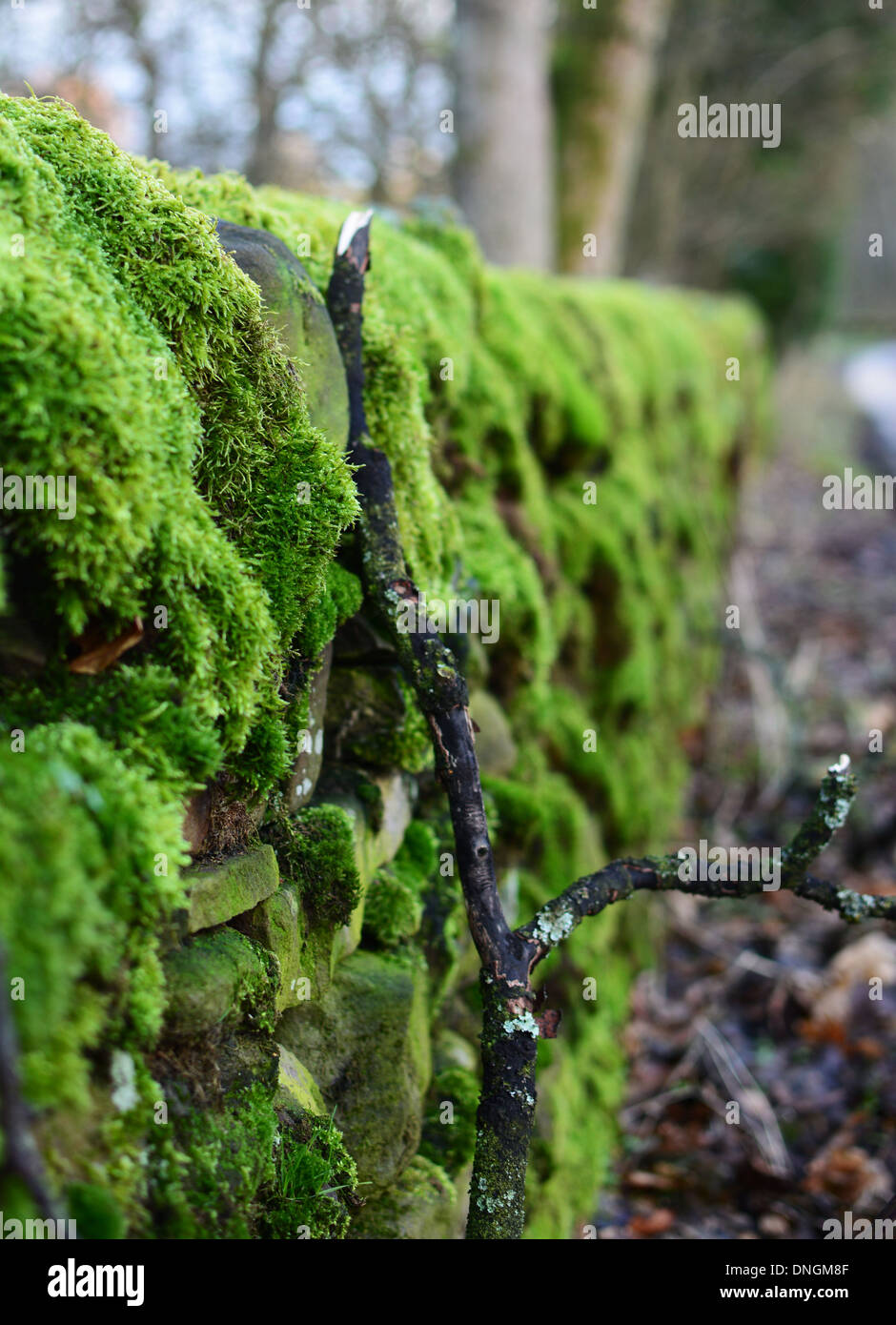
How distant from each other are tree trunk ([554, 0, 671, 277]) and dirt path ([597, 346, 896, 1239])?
12.0ft

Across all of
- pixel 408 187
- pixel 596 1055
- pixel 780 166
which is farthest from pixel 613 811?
pixel 780 166

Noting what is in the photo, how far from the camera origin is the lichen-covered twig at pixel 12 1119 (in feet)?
2.94

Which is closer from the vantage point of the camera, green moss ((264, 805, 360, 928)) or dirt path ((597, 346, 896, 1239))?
green moss ((264, 805, 360, 928))

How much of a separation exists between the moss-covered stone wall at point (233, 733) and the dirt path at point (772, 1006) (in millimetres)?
477

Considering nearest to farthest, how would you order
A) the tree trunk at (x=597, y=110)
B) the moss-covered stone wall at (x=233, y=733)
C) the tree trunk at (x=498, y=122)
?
the moss-covered stone wall at (x=233, y=733) < the tree trunk at (x=498, y=122) < the tree trunk at (x=597, y=110)

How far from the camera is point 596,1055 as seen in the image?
3.20 meters

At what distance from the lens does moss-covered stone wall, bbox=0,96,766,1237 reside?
3.86 feet

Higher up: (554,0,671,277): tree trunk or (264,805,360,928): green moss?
(554,0,671,277): tree trunk

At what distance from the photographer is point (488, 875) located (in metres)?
1.70

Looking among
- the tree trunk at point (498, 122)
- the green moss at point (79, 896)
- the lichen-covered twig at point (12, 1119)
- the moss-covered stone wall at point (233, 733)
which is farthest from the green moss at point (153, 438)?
the tree trunk at point (498, 122)

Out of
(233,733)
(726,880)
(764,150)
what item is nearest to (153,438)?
(233,733)

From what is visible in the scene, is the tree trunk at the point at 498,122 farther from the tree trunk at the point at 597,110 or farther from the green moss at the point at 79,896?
the green moss at the point at 79,896

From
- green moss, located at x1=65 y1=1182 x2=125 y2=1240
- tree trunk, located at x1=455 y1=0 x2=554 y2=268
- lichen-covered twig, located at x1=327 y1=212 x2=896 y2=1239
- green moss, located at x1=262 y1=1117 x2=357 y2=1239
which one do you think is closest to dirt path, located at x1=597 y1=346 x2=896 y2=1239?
lichen-covered twig, located at x1=327 y1=212 x2=896 y2=1239

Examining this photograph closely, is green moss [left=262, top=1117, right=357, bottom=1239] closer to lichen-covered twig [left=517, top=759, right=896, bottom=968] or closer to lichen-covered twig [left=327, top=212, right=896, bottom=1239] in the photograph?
lichen-covered twig [left=327, top=212, right=896, bottom=1239]
